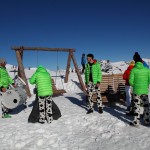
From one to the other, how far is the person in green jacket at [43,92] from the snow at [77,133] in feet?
1.13

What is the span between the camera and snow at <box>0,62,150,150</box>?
285 inches

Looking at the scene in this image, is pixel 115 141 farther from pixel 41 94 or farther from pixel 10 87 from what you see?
pixel 10 87

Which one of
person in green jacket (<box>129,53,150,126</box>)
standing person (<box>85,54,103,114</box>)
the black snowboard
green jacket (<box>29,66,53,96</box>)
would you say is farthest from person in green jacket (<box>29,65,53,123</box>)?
person in green jacket (<box>129,53,150,126</box>)

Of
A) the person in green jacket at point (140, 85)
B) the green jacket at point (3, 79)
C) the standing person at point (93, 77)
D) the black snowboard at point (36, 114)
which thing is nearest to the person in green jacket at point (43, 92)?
the black snowboard at point (36, 114)

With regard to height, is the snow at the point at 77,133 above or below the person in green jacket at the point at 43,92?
below

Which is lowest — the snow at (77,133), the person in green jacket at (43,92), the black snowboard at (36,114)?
the snow at (77,133)

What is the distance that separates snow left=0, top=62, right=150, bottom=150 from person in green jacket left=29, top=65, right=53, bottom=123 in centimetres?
34

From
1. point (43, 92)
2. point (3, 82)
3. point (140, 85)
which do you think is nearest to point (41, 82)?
point (43, 92)

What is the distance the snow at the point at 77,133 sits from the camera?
7.24 m

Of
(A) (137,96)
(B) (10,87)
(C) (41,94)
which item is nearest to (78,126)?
(C) (41,94)

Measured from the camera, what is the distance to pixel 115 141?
24.0 ft

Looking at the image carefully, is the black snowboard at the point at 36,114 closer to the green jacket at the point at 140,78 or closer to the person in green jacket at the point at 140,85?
the person in green jacket at the point at 140,85

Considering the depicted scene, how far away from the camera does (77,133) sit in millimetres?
8359

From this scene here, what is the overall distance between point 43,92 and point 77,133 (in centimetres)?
197
